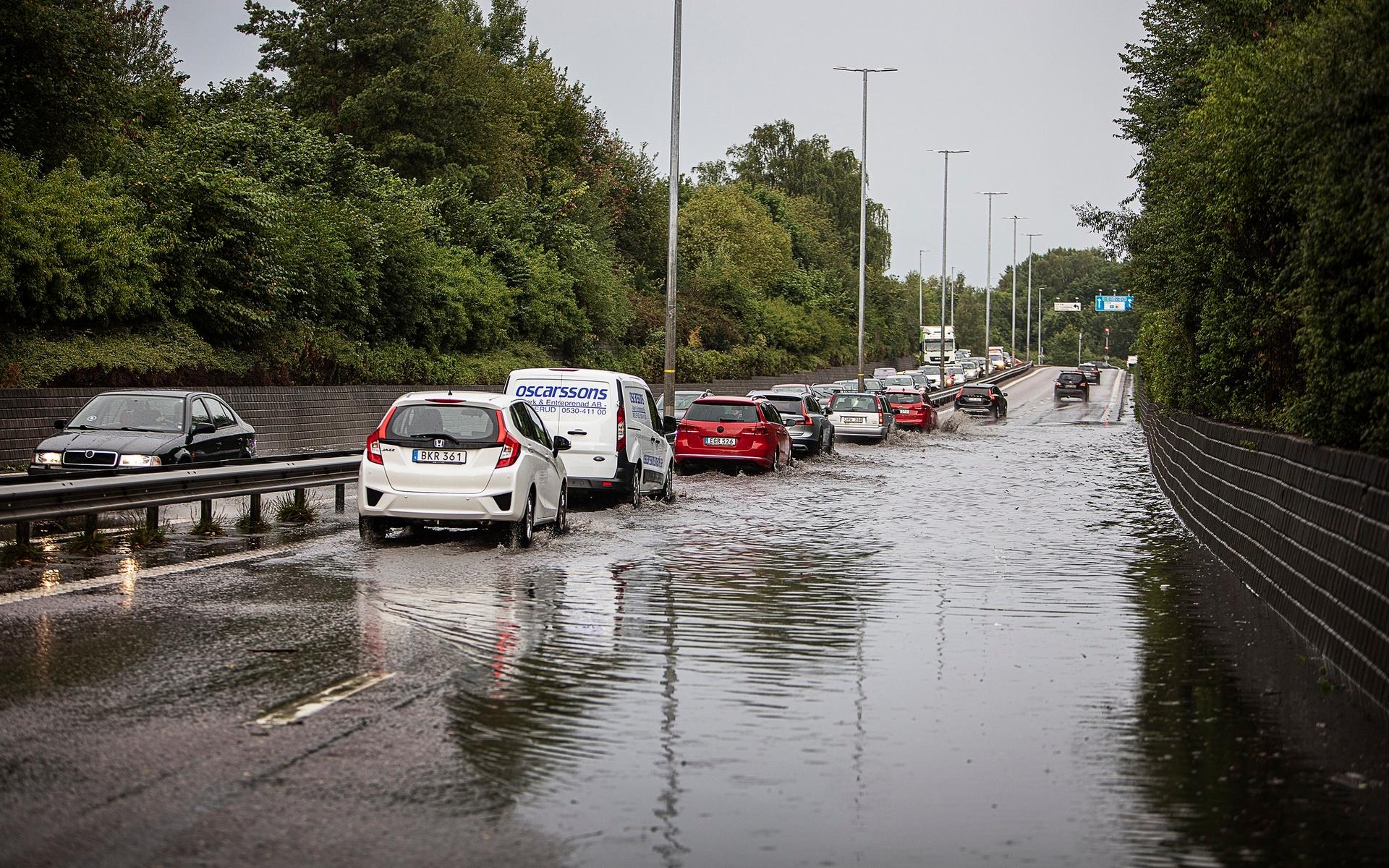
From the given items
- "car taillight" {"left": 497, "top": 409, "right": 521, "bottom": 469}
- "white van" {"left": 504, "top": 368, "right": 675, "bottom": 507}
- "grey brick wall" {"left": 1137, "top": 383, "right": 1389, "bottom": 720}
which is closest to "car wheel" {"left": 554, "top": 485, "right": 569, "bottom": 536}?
"car taillight" {"left": 497, "top": 409, "right": 521, "bottom": 469}

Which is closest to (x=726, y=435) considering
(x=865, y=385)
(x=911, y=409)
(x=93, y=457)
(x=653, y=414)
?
(x=653, y=414)

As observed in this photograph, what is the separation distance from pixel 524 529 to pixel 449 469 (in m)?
1.04

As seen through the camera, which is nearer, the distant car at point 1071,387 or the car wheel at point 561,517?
the car wheel at point 561,517

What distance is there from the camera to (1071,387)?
8612 centimetres

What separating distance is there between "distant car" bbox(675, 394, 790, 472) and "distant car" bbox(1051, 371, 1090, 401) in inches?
2201

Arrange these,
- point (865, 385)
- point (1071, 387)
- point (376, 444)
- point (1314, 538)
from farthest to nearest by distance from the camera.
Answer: point (1071, 387), point (865, 385), point (376, 444), point (1314, 538)

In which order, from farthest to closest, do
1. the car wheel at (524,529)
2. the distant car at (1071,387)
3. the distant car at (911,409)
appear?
the distant car at (1071,387), the distant car at (911,409), the car wheel at (524,529)

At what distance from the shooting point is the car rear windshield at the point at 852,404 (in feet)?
156

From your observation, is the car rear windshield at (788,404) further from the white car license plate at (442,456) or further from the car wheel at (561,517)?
the white car license plate at (442,456)

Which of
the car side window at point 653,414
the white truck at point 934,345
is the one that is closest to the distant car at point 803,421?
the car side window at point 653,414

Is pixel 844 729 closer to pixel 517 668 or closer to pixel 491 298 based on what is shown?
→ pixel 517 668

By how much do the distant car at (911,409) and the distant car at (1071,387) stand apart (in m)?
29.9

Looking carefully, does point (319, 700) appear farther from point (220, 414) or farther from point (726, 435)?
point (726, 435)

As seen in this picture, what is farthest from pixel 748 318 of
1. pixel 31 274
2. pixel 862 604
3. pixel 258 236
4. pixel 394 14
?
pixel 862 604
